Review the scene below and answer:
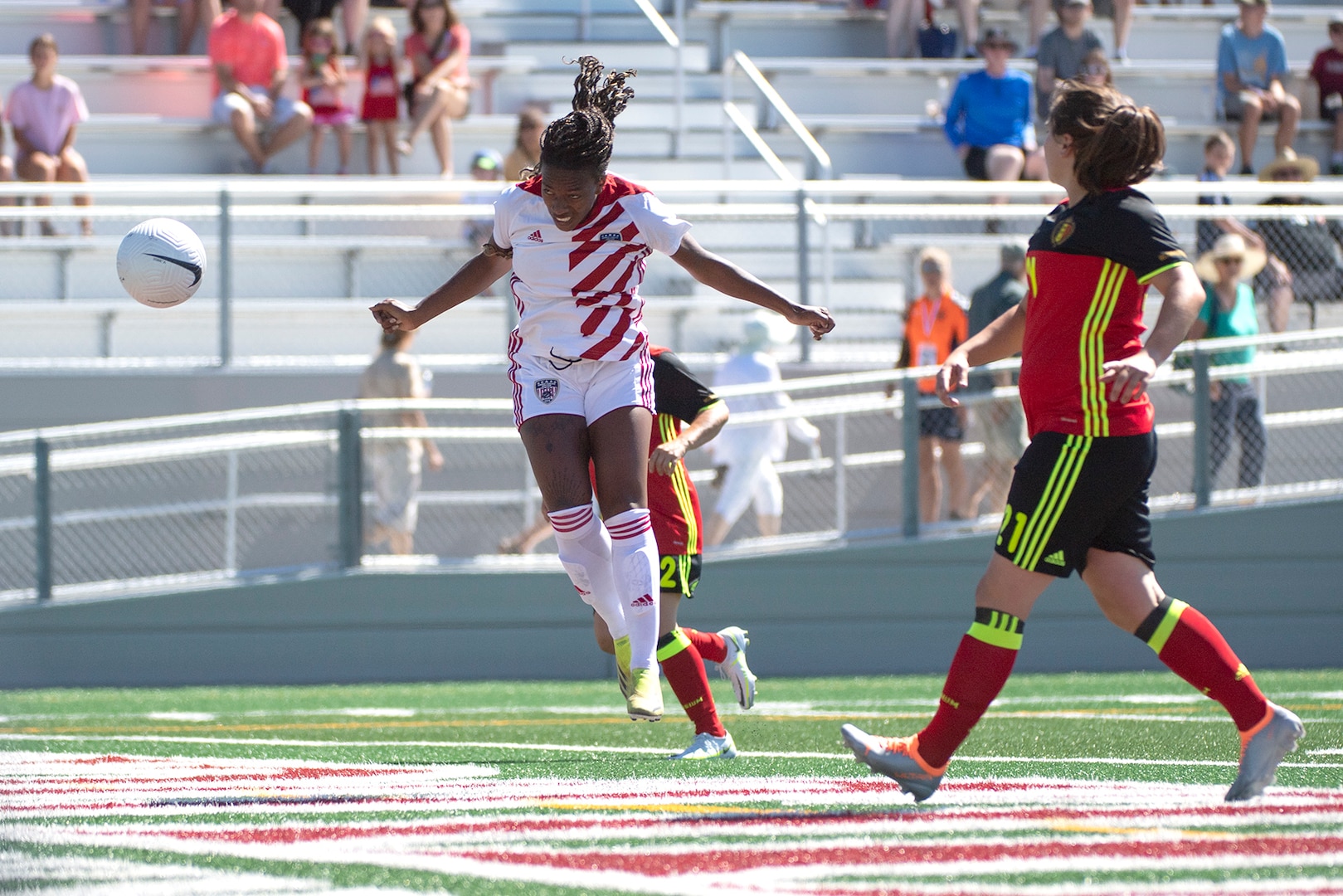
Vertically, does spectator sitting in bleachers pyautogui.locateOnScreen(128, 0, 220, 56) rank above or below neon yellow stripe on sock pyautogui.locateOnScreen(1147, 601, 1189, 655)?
above

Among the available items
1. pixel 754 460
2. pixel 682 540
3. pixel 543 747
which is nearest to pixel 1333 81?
pixel 754 460

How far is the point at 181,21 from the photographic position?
16953mm

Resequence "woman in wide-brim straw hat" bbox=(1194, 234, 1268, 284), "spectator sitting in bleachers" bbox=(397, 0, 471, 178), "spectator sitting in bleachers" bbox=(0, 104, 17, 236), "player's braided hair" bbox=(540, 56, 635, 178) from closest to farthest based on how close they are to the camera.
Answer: "player's braided hair" bbox=(540, 56, 635, 178) → "woman in wide-brim straw hat" bbox=(1194, 234, 1268, 284) → "spectator sitting in bleachers" bbox=(0, 104, 17, 236) → "spectator sitting in bleachers" bbox=(397, 0, 471, 178)

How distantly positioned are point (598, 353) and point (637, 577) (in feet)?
2.30

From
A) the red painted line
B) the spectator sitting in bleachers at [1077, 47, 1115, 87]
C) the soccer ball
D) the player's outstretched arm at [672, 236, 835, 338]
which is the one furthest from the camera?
the spectator sitting in bleachers at [1077, 47, 1115, 87]

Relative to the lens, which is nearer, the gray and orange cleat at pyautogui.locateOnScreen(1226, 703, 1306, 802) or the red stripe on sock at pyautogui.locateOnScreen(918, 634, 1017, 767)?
the gray and orange cleat at pyautogui.locateOnScreen(1226, 703, 1306, 802)

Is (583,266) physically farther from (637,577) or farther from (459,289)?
(637,577)

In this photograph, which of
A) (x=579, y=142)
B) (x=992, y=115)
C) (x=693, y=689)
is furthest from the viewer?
(x=992, y=115)

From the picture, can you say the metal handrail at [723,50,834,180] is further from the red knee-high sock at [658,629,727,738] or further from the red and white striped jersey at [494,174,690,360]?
the red and white striped jersey at [494,174,690,360]

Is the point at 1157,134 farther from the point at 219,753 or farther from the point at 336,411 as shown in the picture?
the point at 336,411

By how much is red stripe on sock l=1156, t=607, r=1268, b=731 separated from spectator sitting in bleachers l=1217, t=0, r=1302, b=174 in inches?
502

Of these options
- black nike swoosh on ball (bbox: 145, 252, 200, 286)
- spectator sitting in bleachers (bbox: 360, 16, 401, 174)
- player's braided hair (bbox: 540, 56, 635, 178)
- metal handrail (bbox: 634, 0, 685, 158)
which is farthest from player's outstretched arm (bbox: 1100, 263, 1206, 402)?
metal handrail (bbox: 634, 0, 685, 158)

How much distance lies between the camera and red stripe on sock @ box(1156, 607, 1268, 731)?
459 centimetres

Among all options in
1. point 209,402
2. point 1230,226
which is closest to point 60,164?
point 209,402
